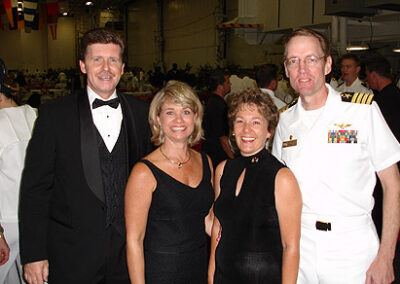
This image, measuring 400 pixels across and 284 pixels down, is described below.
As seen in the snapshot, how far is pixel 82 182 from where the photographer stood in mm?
1706

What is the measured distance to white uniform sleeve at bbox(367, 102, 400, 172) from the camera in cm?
162

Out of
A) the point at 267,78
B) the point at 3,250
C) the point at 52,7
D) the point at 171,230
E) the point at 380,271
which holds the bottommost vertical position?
the point at 3,250

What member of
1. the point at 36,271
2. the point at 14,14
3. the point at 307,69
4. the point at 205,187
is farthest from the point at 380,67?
the point at 14,14

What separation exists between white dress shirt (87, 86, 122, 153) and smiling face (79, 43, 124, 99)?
2.4 inches

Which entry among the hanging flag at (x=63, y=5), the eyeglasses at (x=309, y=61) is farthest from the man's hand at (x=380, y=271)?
the hanging flag at (x=63, y=5)

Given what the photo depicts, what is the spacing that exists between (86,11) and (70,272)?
93.2ft

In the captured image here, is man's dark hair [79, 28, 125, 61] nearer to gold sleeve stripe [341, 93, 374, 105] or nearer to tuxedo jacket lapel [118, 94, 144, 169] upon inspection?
tuxedo jacket lapel [118, 94, 144, 169]

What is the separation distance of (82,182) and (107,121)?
1.04 ft

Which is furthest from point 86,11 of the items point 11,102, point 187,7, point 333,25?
point 11,102

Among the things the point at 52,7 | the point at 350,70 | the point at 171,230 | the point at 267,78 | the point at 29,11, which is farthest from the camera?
the point at 52,7

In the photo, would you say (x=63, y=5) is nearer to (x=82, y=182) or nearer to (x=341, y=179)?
(x=82, y=182)

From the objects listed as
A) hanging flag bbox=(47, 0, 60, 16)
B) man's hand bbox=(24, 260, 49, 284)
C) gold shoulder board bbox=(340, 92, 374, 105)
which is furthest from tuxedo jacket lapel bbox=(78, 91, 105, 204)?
hanging flag bbox=(47, 0, 60, 16)

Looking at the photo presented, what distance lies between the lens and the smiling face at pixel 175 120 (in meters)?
1.78

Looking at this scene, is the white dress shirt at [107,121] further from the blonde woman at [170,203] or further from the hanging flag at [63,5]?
the hanging flag at [63,5]
